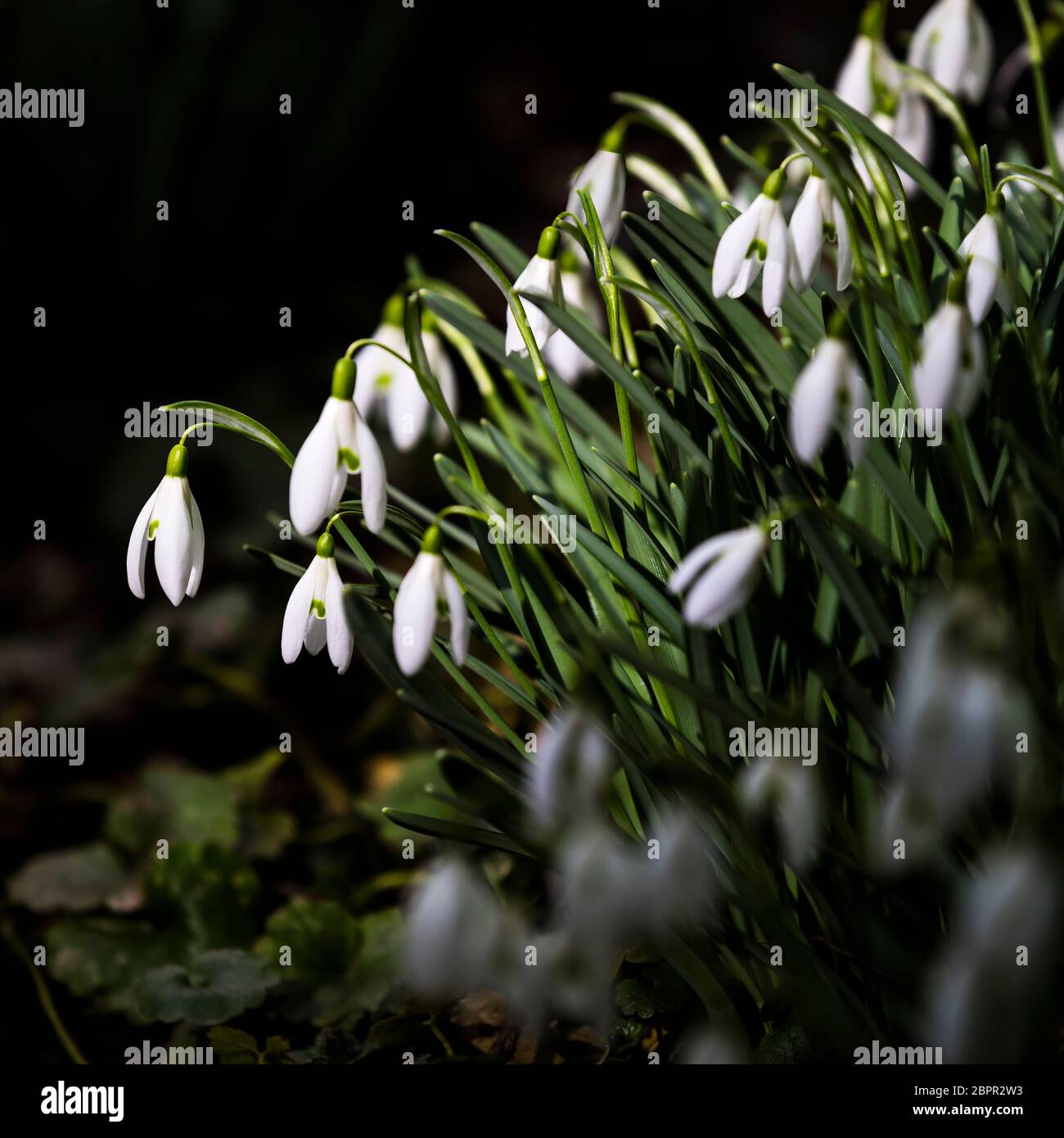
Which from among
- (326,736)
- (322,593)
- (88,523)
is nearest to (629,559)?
(322,593)

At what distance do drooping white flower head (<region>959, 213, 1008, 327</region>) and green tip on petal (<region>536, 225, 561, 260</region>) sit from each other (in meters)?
0.33

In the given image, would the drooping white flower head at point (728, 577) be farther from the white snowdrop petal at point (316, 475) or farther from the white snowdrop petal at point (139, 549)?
the white snowdrop petal at point (139, 549)

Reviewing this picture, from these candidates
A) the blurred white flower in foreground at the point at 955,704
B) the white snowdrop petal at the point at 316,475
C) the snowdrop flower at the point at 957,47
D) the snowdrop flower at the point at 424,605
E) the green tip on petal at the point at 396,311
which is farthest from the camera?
the snowdrop flower at the point at 957,47

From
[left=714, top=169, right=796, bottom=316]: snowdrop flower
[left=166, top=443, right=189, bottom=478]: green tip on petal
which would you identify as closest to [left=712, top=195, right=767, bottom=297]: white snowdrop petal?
[left=714, top=169, right=796, bottom=316]: snowdrop flower

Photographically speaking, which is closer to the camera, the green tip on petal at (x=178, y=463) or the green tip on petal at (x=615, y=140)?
the green tip on petal at (x=178, y=463)

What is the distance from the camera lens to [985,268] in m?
0.89

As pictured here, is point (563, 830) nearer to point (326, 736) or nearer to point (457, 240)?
point (457, 240)

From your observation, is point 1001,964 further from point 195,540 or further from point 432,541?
point 195,540

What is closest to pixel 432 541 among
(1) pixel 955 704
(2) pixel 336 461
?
(2) pixel 336 461

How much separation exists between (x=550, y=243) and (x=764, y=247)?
0.18 metres

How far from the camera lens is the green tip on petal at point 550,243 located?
3.26ft

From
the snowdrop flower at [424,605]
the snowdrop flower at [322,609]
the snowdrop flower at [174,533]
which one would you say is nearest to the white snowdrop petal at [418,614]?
the snowdrop flower at [424,605]

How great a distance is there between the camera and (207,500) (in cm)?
218
